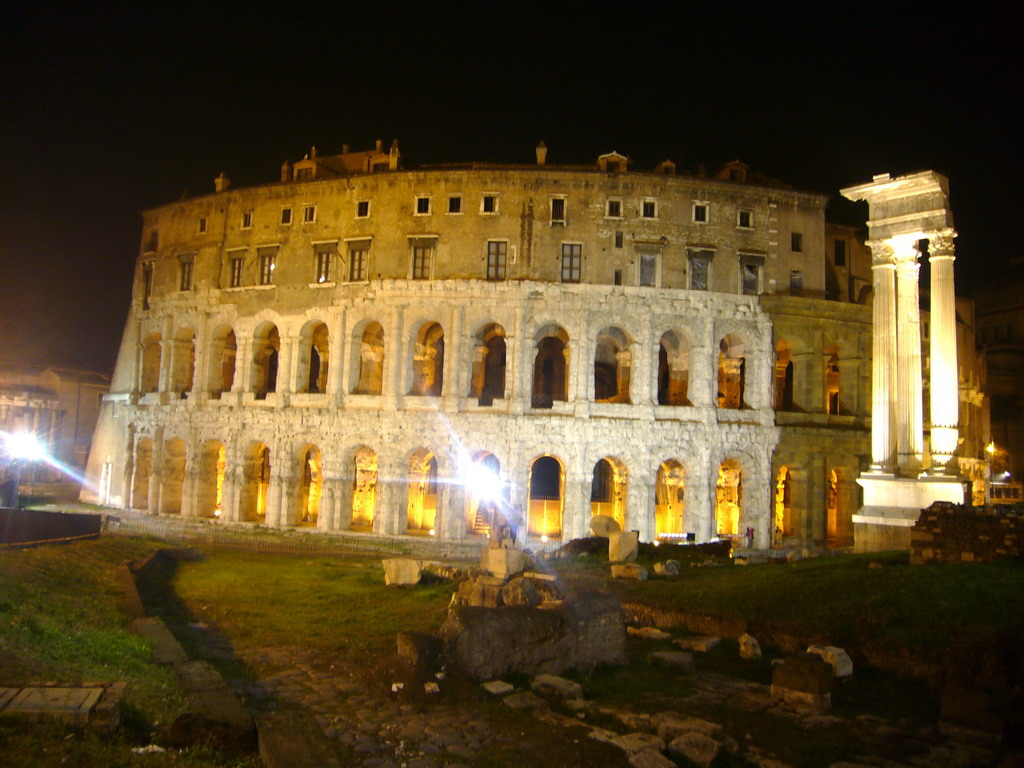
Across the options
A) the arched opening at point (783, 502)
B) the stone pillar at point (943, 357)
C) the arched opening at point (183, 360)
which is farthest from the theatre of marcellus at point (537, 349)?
the stone pillar at point (943, 357)

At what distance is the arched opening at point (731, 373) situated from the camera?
33.6m

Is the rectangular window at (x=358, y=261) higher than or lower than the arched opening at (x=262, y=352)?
higher

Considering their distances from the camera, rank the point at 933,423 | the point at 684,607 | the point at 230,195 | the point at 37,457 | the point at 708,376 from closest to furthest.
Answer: the point at 684,607 < the point at 933,423 < the point at 708,376 < the point at 230,195 < the point at 37,457

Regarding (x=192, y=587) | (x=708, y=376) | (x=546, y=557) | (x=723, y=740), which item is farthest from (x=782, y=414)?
(x=723, y=740)

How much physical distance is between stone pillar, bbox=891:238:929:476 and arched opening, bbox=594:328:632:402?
1108 cm

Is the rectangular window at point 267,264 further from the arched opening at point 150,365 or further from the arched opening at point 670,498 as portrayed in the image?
the arched opening at point 670,498

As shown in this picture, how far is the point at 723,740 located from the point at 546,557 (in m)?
13.8

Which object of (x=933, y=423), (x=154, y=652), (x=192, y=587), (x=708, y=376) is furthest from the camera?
(x=708, y=376)

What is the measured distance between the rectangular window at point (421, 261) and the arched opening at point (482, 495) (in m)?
7.74

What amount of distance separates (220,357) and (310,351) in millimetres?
4919

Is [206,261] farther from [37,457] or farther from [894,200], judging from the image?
[894,200]

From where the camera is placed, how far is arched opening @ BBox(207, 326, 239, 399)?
3578 cm

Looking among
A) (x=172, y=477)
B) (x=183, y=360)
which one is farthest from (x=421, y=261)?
(x=172, y=477)

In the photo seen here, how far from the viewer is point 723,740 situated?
8.38 meters
